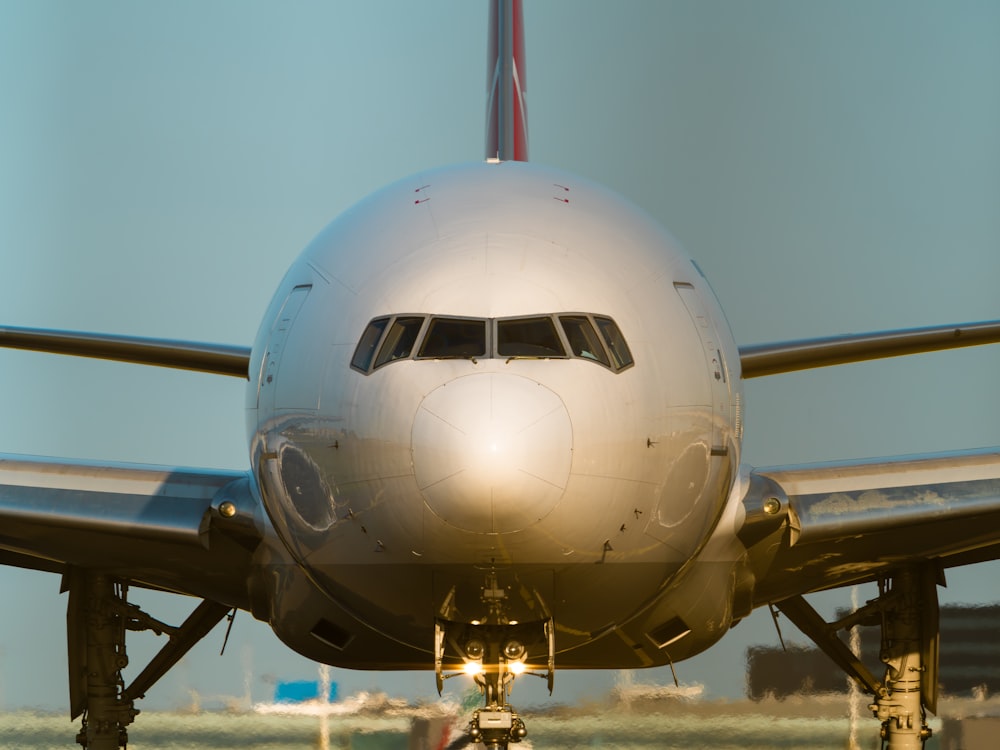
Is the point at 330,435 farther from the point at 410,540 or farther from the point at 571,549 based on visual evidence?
the point at 571,549

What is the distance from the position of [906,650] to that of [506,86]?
6.40m

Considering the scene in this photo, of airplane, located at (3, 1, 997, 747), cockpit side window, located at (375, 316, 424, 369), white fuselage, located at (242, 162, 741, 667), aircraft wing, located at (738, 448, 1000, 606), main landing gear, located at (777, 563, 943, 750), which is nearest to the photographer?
white fuselage, located at (242, 162, 741, 667)

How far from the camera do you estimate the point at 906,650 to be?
1443 centimetres

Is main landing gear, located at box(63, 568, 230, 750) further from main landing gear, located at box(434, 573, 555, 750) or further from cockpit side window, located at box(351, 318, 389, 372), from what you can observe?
cockpit side window, located at box(351, 318, 389, 372)

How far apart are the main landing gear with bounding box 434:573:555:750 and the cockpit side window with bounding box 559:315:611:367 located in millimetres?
1601

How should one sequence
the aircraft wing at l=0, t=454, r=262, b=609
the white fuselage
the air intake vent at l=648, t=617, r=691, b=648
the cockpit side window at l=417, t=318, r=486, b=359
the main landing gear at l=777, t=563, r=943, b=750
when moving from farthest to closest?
the main landing gear at l=777, t=563, r=943, b=750 → the aircraft wing at l=0, t=454, r=262, b=609 → the air intake vent at l=648, t=617, r=691, b=648 → the cockpit side window at l=417, t=318, r=486, b=359 → the white fuselage

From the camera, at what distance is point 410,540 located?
29.0ft

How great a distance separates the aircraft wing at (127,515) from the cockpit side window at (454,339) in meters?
3.24

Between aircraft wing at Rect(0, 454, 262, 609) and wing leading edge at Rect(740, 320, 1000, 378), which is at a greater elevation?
wing leading edge at Rect(740, 320, 1000, 378)

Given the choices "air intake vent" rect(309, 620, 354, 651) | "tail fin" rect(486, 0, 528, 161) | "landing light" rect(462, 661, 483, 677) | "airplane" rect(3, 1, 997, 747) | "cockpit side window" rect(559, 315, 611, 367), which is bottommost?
"landing light" rect(462, 661, 483, 677)

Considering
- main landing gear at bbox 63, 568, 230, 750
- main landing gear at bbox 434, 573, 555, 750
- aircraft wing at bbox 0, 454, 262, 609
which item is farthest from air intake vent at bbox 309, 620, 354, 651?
main landing gear at bbox 63, 568, 230, 750

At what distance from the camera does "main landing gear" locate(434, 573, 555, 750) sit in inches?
385

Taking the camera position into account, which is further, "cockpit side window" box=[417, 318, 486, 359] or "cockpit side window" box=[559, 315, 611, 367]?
"cockpit side window" box=[559, 315, 611, 367]

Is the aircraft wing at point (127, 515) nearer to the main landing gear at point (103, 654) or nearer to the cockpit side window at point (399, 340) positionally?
the main landing gear at point (103, 654)
